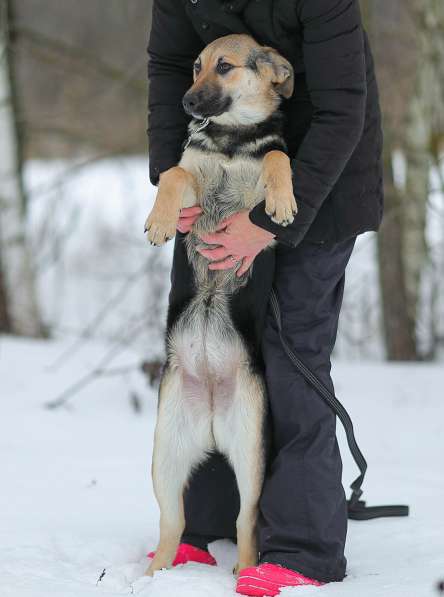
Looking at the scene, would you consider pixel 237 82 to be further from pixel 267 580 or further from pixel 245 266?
pixel 267 580

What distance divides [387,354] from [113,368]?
7.75 feet

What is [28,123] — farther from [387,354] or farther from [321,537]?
[321,537]

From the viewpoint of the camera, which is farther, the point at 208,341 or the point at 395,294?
the point at 395,294

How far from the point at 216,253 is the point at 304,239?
0.28m

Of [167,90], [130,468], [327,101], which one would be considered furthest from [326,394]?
[130,468]

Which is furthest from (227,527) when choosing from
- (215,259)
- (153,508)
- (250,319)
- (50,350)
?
(50,350)

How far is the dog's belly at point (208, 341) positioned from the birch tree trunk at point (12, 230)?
456cm

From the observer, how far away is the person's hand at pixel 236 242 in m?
2.69

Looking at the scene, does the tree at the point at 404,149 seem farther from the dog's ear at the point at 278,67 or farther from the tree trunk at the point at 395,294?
the dog's ear at the point at 278,67

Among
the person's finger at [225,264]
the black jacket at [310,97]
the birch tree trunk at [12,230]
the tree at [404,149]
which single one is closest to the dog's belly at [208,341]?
the person's finger at [225,264]

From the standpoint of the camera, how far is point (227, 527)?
3.09 m

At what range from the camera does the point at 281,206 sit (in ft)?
8.36

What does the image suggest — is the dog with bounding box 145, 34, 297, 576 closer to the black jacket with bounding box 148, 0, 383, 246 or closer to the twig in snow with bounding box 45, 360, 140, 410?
the black jacket with bounding box 148, 0, 383, 246

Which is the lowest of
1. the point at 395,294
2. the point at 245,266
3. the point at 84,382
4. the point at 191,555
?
the point at 191,555
